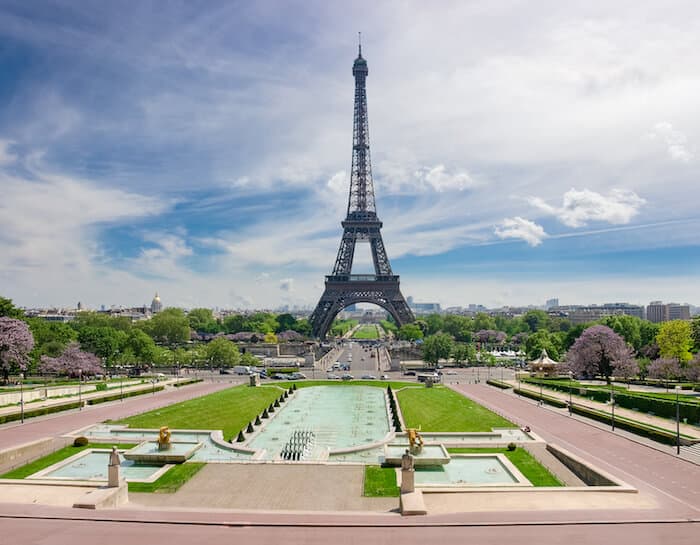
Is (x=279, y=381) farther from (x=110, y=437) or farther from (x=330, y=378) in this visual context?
(x=110, y=437)

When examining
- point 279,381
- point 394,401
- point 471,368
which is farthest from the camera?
point 471,368

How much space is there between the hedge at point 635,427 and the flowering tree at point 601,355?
→ 21848mm

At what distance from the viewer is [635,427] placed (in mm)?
35219

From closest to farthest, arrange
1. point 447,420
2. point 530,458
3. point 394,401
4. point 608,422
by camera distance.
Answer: point 530,458
point 608,422
point 447,420
point 394,401

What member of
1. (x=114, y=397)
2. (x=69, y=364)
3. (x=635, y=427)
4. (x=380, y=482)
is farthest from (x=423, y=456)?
(x=69, y=364)

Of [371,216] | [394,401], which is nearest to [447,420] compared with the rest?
[394,401]

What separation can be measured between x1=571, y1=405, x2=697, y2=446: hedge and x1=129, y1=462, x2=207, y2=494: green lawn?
1022 inches

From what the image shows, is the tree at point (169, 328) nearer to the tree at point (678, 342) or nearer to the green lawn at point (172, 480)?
the tree at point (678, 342)

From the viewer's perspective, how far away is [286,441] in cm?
3541

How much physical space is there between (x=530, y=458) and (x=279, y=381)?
43355 mm

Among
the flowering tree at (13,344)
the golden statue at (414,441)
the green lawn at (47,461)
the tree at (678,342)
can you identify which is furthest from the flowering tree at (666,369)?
the flowering tree at (13,344)

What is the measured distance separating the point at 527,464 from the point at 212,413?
82.1 ft

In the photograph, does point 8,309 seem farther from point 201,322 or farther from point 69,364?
point 201,322

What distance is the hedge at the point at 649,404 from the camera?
38.1 metres
